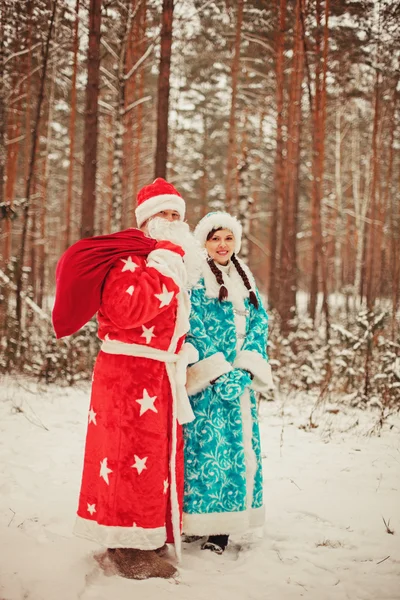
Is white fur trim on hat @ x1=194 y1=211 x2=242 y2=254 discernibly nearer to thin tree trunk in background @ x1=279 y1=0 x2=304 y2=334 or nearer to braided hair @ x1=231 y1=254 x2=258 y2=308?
braided hair @ x1=231 y1=254 x2=258 y2=308

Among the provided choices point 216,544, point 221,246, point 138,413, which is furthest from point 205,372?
point 216,544

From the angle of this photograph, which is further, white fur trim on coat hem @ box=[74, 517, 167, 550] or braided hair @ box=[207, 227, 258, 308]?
braided hair @ box=[207, 227, 258, 308]

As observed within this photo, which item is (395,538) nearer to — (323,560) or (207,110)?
(323,560)

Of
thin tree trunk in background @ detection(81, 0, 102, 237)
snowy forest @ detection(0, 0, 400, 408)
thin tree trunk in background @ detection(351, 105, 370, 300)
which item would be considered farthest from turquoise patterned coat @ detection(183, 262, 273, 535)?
thin tree trunk in background @ detection(351, 105, 370, 300)

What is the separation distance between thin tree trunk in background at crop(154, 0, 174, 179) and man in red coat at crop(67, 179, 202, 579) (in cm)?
639

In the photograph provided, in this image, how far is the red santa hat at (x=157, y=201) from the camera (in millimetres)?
2842

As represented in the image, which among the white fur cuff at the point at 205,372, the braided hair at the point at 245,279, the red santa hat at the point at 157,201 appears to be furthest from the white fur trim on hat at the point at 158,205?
the white fur cuff at the point at 205,372

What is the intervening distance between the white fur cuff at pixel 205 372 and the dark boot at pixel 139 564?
0.92m

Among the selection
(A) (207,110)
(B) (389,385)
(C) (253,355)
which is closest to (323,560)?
(C) (253,355)

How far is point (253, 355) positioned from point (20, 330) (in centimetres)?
614

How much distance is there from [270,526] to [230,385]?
49.2 inches

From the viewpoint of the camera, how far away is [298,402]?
24.3 feet

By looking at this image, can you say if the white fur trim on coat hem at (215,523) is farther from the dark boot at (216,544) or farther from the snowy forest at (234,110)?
the snowy forest at (234,110)

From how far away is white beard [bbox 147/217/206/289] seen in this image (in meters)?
2.77
